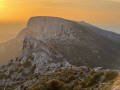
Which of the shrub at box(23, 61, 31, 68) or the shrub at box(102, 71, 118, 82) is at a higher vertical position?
the shrub at box(102, 71, 118, 82)

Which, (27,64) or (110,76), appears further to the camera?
(27,64)

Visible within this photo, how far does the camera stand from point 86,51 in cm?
15625

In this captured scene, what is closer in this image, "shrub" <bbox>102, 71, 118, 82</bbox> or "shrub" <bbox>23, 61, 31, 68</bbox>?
"shrub" <bbox>102, 71, 118, 82</bbox>

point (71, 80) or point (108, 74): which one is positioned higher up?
point (108, 74)

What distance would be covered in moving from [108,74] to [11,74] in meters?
58.9

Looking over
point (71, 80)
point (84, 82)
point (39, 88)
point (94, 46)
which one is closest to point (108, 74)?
point (84, 82)

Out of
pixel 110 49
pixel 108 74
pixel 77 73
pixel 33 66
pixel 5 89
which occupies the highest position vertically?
pixel 108 74

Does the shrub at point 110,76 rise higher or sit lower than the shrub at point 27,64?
higher

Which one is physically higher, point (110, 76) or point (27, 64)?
point (110, 76)

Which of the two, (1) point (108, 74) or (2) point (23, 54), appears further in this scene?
(2) point (23, 54)

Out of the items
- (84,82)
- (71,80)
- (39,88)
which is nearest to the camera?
(39,88)

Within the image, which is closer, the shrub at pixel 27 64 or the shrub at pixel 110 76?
the shrub at pixel 110 76

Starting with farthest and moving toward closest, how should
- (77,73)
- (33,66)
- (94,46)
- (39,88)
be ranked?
(94,46) < (33,66) < (77,73) < (39,88)

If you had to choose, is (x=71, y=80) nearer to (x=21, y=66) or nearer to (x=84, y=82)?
(x=84, y=82)
